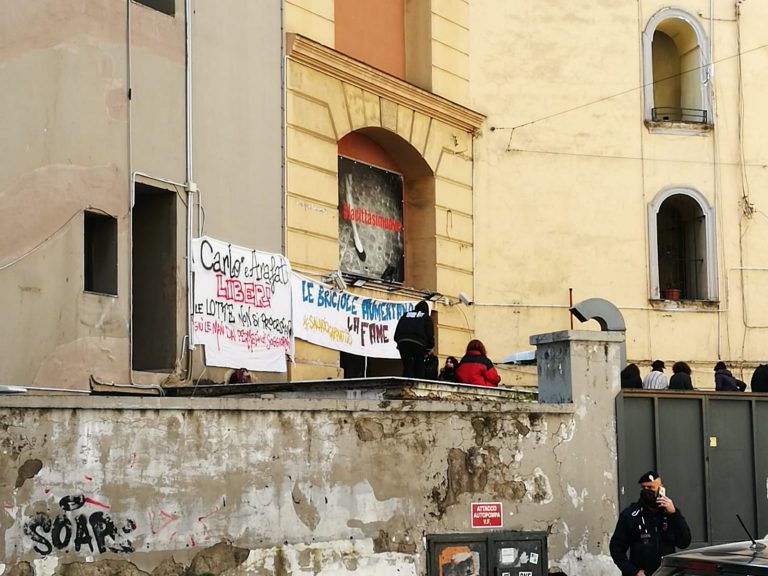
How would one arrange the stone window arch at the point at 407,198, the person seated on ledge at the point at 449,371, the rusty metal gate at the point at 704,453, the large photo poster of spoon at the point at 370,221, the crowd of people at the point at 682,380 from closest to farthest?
the rusty metal gate at the point at 704,453, the crowd of people at the point at 682,380, the person seated on ledge at the point at 449,371, the large photo poster of spoon at the point at 370,221, the stone window arch at the point at 407,198

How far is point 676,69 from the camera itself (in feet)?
102

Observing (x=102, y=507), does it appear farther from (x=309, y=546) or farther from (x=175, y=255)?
(x=175, y=255)

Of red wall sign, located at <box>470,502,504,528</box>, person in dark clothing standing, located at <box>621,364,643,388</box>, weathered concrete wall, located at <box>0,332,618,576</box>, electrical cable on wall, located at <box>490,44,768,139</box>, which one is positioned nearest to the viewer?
weathered concrete wall, located at <box>0,332,618,576</box>

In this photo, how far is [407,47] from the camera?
2762 cm

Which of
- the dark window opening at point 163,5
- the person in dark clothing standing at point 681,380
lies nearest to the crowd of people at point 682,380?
the person in dark clothing standing at point 681,380

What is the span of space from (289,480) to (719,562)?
5.98 meters

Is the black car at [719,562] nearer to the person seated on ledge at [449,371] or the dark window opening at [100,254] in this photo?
the person seated on ledge at [449,371]

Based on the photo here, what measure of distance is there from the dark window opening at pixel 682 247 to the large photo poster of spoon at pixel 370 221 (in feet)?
20.7

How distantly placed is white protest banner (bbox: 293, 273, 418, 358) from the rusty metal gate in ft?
24.0

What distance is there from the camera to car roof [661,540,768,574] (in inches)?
397

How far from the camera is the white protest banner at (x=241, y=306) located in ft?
70.7

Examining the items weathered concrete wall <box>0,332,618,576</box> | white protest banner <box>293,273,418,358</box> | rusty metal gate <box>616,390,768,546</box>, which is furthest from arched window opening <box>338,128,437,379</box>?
weathered concrete wall <box>0,332,618,576</box>

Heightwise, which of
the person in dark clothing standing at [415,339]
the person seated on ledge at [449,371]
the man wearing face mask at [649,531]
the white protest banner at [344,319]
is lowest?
the man wearing face mask at [649,531]

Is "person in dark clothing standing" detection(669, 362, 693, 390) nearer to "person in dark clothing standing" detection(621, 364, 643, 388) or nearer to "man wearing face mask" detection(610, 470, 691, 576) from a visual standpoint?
"person in dark clothing standing" detection(621, 364, 643, 388)
